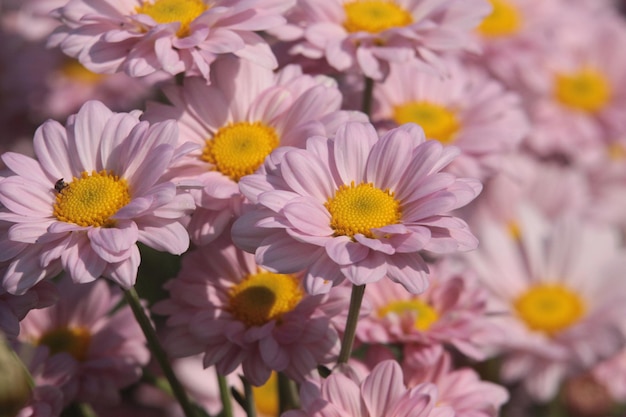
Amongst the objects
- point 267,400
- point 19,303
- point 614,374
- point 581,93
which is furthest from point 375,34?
point 581,93

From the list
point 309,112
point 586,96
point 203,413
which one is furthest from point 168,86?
point 586,96

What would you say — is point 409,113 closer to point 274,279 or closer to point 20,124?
point 274,279

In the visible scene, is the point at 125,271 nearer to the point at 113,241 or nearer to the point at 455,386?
the point at 113,241

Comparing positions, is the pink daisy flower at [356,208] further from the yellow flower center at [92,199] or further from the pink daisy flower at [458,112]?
the pink daisy flower at [458,112]

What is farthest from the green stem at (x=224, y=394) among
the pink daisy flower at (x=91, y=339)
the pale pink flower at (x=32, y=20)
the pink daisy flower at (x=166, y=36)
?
the pale pink flower at (x=32, y=20)

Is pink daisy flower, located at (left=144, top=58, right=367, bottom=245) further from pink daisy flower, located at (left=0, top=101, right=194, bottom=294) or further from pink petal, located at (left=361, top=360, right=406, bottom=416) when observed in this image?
pink petal, located at (left=361, top=360, right=406, bottom=416)

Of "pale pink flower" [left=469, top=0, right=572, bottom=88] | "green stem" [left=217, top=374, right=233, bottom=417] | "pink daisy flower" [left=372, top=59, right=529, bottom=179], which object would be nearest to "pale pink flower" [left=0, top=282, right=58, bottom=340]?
"green stem" [left=217, top=374, right=233, bottom=417]
